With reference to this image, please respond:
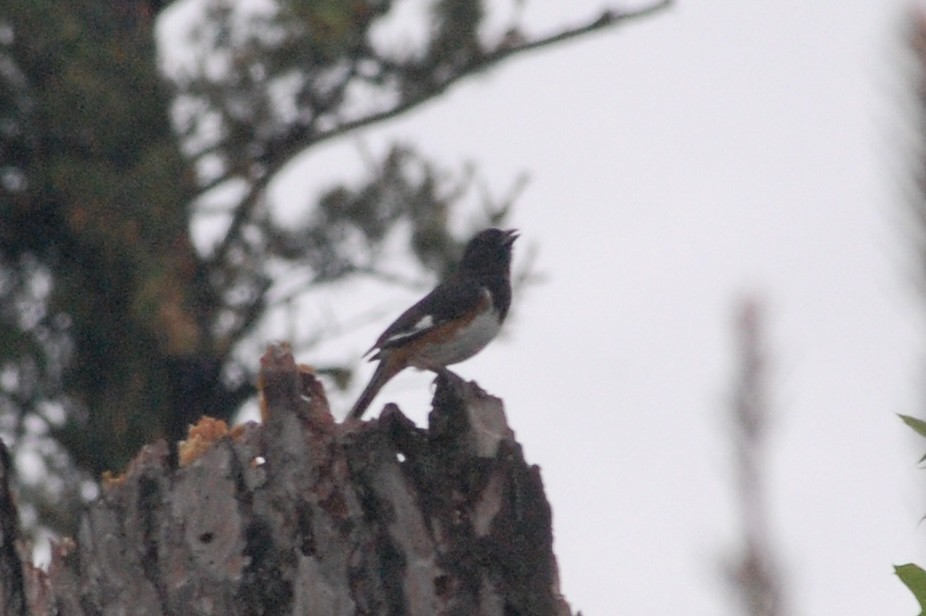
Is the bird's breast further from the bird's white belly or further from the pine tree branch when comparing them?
the pine tree branch

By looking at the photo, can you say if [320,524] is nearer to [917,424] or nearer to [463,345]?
[917,424]

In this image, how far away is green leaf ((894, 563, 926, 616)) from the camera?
2332 millimetres

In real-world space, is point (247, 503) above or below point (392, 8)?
below

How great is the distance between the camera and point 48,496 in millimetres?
9164

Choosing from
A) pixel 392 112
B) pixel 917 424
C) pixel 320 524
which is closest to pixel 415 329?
pixel 320 524

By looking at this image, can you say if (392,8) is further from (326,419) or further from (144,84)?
(326,419)

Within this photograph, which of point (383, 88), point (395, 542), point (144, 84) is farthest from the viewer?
point (383, 88)

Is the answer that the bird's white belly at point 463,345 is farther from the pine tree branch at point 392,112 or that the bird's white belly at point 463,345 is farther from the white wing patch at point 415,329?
the pine tree branch at point 392,112

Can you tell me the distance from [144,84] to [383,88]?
1.30 metres

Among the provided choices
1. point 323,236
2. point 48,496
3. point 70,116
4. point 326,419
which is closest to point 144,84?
point 70,116

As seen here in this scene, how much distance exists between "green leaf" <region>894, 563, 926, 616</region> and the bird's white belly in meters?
3.38

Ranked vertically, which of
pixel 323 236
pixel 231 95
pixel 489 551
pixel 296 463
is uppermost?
pixel 231 95

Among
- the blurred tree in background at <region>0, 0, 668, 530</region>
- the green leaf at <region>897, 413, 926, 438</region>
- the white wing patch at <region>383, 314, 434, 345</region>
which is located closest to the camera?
the green leaf at <region>897, 413, 926, 438</region>

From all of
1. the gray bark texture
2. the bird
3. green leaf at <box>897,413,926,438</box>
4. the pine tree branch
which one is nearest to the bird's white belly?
the bird
